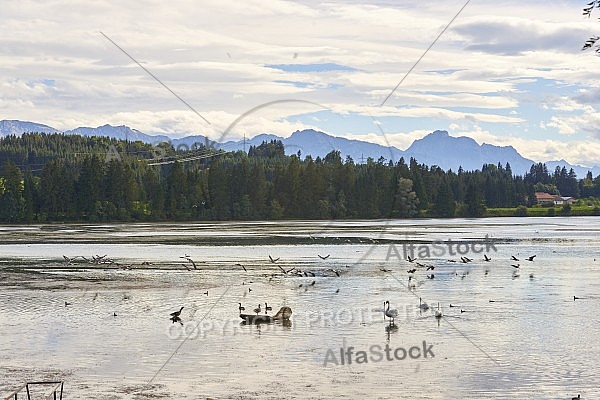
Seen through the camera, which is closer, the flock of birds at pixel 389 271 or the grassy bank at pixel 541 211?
the flock of birds at pixel 389 271

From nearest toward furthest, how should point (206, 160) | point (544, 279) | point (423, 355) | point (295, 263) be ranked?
point (423, 355)
point (544, 279)
point (295, 263)
point (206, 160)

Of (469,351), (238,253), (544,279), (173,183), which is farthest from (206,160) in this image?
(469,351)

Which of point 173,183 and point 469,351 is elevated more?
point 173,183

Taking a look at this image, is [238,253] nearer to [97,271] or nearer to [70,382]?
[97,271]

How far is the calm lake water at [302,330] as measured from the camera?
19984 mm

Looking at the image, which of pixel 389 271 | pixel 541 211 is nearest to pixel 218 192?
pixel 541 211

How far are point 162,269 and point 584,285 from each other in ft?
71.8

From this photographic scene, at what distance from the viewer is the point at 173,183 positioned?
144250 mm

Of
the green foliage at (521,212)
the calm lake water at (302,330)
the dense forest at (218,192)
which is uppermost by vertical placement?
the dense forest at (218,192)

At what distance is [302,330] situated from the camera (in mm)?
26422

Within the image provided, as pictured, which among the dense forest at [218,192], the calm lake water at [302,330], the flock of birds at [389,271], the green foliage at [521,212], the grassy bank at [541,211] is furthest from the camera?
the green foliage at [521,212]

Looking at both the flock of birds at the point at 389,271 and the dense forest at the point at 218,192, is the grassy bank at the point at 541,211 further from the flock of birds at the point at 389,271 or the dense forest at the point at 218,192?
the flock of birds at the point at 389,271

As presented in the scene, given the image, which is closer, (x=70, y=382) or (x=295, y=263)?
(x=70, y=382)

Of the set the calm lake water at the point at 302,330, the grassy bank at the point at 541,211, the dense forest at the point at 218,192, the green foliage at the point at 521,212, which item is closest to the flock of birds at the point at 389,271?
the calm lake water at the point at 302,330
